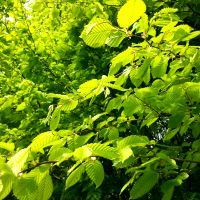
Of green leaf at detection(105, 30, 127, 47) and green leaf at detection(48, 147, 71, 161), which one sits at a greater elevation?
green leaf at detection(105, 30, 127, 47)

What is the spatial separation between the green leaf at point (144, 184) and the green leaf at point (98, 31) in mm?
732

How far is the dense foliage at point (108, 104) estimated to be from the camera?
1.37 meters

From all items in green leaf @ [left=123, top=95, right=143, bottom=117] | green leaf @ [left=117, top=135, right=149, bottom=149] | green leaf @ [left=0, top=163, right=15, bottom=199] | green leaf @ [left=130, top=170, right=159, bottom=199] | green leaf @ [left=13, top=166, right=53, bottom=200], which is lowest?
green leaf @ [left=130, top=170, right=159, bottom=199]

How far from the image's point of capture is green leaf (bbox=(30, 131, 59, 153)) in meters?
1.42

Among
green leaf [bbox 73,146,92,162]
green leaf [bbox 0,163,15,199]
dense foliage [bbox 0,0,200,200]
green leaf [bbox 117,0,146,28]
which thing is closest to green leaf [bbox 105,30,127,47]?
dense foliage [bbox 0,0,200,200]

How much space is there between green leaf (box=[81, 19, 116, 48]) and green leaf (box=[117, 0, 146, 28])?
0.49 feet

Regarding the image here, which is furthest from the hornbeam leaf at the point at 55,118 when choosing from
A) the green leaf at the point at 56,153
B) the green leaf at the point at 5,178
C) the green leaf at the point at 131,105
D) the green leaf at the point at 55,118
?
the green leaf at the point at 5,178

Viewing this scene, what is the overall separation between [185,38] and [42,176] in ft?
3.76

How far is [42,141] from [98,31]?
624 mm

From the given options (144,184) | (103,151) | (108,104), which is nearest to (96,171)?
(103,151)

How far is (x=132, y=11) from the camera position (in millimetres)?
1471

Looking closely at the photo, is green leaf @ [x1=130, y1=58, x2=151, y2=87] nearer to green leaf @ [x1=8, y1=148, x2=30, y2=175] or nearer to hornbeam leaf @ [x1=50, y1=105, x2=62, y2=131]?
hornbeam leaf @ [x1=50, y1=105, x2=62, y2=131]

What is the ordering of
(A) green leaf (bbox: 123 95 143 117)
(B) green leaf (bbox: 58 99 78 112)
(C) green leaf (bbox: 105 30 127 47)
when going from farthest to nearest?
(A) green leaf (bbox: 123 95 143 117)
(B) green leaf (bbox: 58 99 78 112)
(C) green leaf (bbox: 105 30 127 47)

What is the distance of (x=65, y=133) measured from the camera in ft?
6.24
